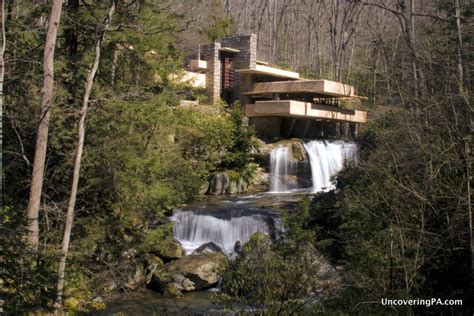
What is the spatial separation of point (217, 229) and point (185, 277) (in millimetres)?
3122

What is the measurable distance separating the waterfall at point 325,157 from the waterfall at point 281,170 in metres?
0.97

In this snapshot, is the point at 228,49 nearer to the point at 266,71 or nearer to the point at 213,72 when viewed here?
the point at 213,72

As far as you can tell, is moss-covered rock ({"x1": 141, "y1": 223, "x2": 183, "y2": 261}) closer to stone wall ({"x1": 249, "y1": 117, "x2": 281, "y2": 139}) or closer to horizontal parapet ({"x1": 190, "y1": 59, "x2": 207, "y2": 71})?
stone wall ({"x1": 249, "y1": 117, "x2": 281, "y2": 139})

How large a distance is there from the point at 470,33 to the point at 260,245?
226 inches

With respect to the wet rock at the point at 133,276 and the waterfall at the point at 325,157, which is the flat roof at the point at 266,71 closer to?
the waterfall at the point at 325,157

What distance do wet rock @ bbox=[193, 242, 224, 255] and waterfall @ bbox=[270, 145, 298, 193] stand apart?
8.64m

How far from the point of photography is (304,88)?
85.4 ft

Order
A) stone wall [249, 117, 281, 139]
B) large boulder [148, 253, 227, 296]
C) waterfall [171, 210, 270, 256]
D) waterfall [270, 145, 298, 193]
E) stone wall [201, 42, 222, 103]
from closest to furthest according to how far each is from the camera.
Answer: large boulder [148, 253, 227, 296], waterfall [171, 210, 270, 256], waterfall [270, 145, 298, 193], stone wall [249, 117, 281, 139], stone wall [201, 42, 222, 103]

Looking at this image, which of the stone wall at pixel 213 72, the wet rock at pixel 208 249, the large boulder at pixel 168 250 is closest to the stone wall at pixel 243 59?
the stone wall at pixel 213 72

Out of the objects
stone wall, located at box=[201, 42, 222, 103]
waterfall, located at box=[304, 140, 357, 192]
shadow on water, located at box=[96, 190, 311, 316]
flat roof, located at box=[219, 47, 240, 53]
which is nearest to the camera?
shadow on water, located at box=[96, 190, 311, 316]

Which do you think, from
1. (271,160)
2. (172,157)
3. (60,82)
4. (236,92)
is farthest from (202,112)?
(60,82)

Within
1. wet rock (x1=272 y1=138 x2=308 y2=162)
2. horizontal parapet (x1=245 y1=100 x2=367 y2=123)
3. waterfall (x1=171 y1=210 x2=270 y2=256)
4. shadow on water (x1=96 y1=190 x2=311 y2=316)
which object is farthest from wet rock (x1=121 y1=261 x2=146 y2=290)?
horizontal parapet (x1=245 y1=100 x2=367 y2=123)

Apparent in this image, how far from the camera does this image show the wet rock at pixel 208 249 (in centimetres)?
1336

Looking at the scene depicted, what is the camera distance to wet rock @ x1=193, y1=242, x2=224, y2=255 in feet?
43.8
